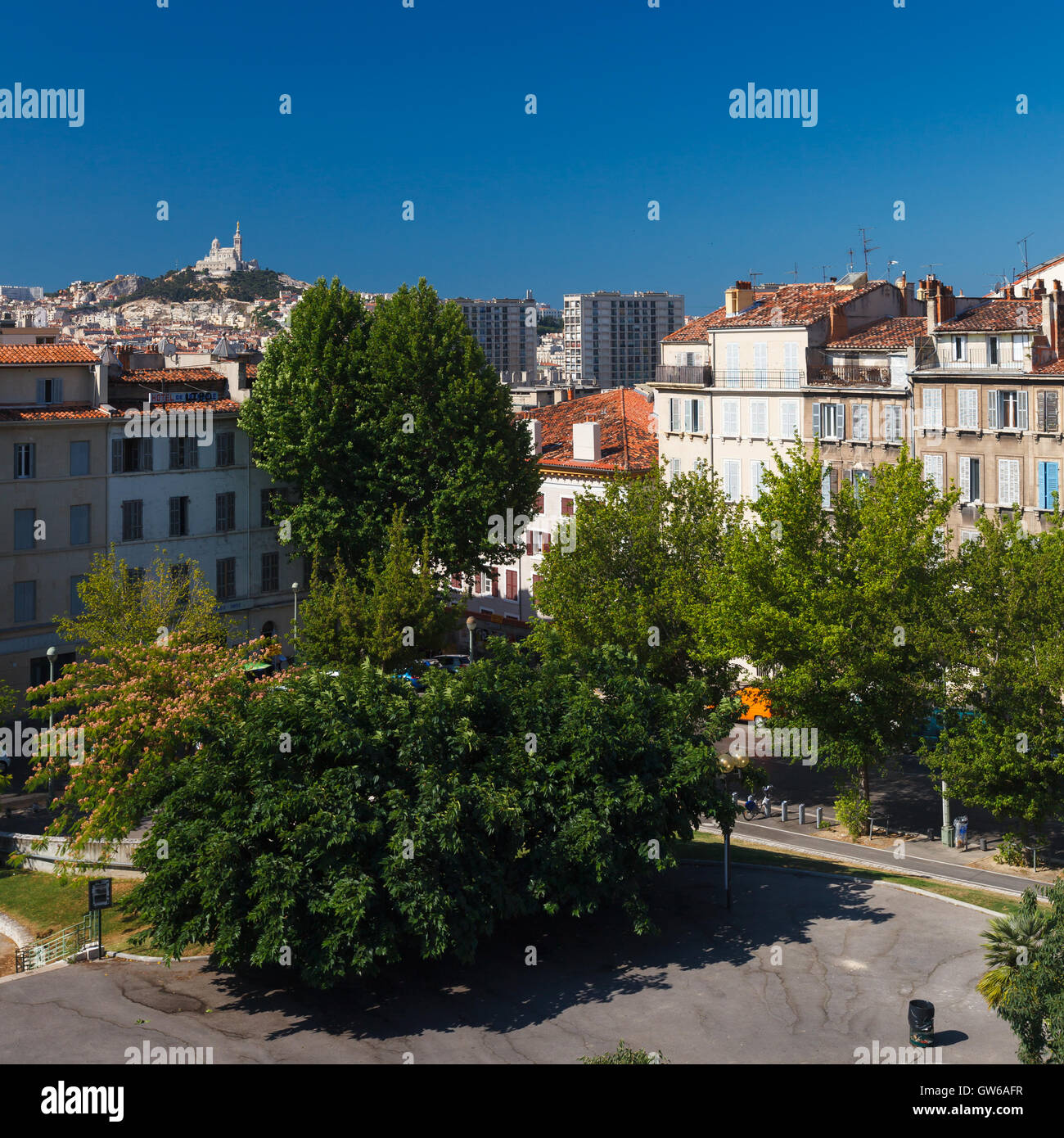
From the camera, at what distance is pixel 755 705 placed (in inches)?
2259

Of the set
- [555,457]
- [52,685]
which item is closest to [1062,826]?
[52,685]

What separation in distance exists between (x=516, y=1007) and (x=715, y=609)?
21.2 metres

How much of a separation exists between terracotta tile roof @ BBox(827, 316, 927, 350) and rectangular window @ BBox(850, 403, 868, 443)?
301 centimetres

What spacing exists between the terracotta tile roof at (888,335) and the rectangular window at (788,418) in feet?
11.1

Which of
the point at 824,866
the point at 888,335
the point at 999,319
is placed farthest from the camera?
the point at 888,335

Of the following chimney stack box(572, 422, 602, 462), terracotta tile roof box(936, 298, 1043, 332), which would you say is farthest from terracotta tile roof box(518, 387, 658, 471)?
terracotta tile roof box(936, 298, 1043, 332)

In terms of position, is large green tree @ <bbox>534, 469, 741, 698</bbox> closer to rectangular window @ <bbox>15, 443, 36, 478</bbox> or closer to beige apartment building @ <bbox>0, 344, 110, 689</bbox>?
beige apartment building @ <bbox>0, 344, 110, 689</bbox>

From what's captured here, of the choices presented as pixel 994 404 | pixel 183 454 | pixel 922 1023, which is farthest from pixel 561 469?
pixel 922 1023

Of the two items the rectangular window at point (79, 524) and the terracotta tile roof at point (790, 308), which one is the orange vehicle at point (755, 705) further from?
the rectangular window at point (79, 524)

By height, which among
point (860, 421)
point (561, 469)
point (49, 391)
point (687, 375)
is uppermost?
point (687, 375)

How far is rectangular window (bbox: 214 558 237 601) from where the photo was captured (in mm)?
67875

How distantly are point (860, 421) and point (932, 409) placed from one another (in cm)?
387

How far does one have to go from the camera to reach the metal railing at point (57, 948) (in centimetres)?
3422

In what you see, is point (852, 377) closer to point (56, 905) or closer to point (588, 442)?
point (588, 442)
